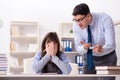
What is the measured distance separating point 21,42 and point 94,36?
347cm

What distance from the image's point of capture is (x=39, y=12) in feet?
19.1

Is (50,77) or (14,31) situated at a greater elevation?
(14,31)

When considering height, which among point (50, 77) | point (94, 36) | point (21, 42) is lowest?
point (50, 77)

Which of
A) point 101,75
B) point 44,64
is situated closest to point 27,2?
point 44,64

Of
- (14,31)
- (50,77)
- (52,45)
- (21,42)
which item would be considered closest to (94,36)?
(52,45)

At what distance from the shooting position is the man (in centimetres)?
235

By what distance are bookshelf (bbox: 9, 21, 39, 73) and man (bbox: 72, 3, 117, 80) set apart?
312 cm

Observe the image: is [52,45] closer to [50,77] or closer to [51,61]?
[51,61]

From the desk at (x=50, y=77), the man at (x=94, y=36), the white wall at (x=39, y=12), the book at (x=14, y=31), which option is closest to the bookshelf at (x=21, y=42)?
the book at (x=14, y=31)

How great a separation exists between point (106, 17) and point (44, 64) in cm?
76

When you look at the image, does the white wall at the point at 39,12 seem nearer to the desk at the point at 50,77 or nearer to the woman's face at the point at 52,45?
the woman's face at the point at 52,45

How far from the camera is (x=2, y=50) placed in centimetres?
573

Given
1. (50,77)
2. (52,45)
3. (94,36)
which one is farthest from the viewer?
(52,45)

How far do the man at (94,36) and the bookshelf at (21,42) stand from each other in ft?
10.2
